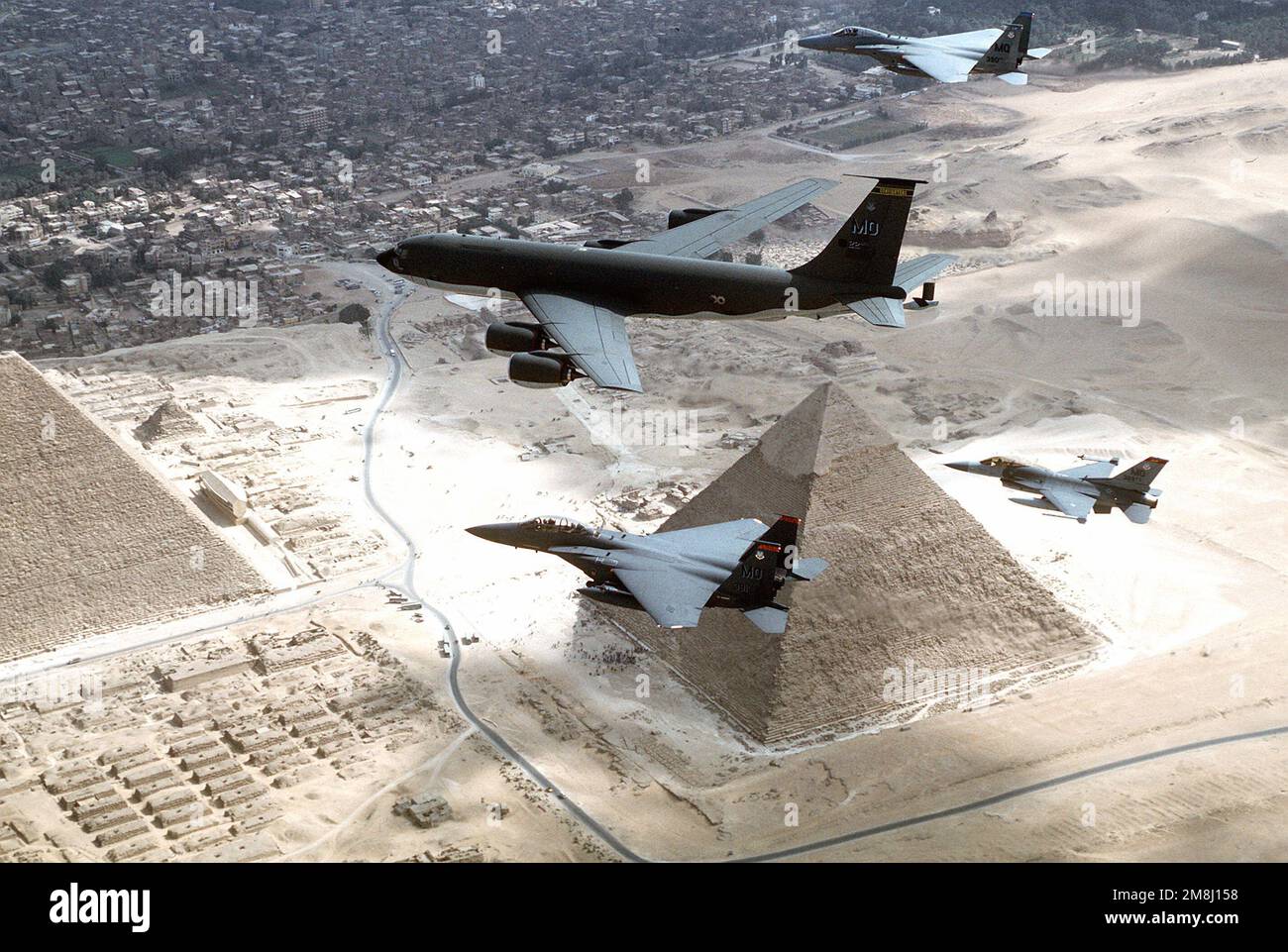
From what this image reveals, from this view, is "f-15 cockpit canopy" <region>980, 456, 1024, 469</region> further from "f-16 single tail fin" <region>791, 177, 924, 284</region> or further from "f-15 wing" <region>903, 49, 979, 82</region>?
"f-16 single tail fin" <region>791, 177, 924, 284</region>

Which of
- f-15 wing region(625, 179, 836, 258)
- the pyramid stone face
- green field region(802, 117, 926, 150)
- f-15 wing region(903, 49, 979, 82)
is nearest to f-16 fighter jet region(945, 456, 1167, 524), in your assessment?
f-15 wing region(903, 49, 979, 82)

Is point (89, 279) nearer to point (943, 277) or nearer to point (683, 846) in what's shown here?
point (943, 277)

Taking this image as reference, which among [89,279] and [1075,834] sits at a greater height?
[1075,834]

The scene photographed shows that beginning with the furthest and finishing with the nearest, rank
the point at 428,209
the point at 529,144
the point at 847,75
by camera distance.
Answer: the point at 847,75 < the point at 529,144 < the point at 428,209

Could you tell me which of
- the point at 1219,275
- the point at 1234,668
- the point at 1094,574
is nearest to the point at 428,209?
the point at 1219,275

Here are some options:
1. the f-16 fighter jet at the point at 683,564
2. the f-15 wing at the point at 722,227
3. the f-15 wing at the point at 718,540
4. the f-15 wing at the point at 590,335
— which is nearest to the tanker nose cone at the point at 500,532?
the f-16 fighter jet at the point at 683,564

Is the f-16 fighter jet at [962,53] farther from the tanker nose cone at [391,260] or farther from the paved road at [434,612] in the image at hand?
the paved road at [434,612]

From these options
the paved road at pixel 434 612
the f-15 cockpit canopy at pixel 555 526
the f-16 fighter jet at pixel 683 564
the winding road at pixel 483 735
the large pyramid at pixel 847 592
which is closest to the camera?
the f-16 fighter jet at pixel 683 564
